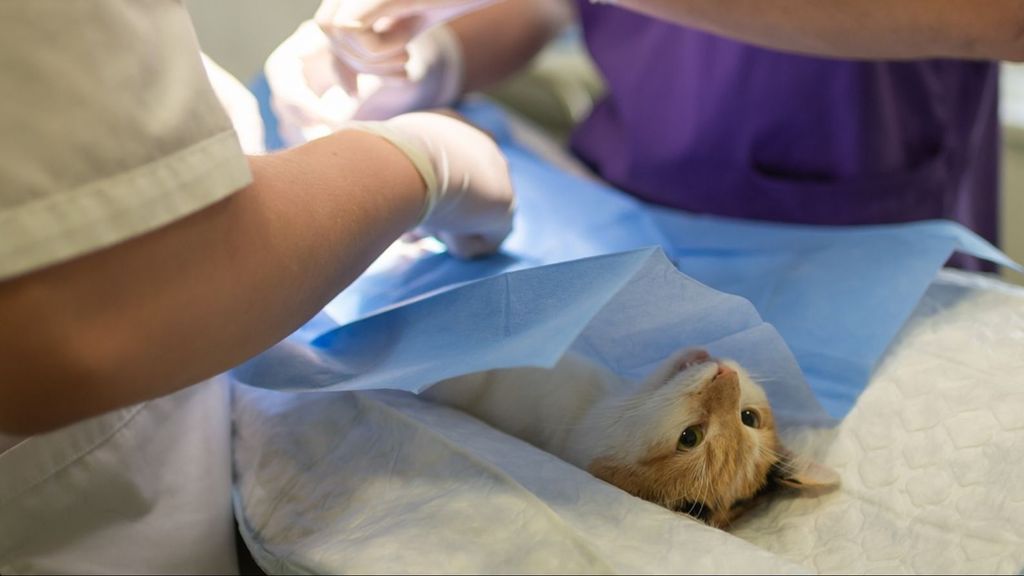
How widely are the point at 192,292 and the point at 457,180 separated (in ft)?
0.75

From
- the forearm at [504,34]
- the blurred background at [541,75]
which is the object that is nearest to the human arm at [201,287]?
the forearm at [504,34]

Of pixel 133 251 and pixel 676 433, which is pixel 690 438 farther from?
pixel 133 251

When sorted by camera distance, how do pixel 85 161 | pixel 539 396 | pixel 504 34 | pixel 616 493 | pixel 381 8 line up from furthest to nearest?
pixel 504 34 → pixel 381 8 → pixel 539 396 → pixel 616 493 → pixel 85 161

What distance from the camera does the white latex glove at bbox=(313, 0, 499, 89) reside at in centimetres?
70

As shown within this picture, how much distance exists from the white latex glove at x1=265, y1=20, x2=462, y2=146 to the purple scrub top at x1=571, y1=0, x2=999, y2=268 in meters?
0.26

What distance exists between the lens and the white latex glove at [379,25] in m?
0.70

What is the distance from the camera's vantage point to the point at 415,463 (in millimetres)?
522

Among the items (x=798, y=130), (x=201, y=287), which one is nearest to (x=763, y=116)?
(x=798, y=130)

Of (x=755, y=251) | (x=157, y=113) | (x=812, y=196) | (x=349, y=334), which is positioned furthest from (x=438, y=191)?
(x=812, y=196)

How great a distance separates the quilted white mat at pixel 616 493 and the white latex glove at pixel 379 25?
293 millimetres

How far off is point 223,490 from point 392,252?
234mm

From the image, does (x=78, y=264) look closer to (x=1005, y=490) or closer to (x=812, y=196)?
(x=1005, y=490)

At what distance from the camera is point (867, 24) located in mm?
634

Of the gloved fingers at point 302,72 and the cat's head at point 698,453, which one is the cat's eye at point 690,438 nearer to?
the cat's head at point 698,453
